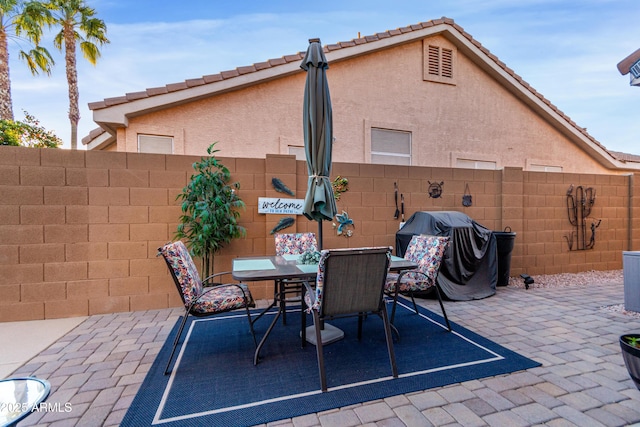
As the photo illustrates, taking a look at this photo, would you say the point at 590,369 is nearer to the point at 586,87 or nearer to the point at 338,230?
the point at 338,230

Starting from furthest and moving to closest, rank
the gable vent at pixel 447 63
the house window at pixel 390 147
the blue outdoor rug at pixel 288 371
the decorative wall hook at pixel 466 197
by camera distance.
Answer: the gable vent at pixel 447 63
the house window at pixel 390 147
the decorative wall hook at pixel 466 197
the blue outdoor rug at pixel 288 371

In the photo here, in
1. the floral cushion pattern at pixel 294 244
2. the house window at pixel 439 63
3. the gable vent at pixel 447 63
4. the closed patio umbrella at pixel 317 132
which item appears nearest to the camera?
the closed patio umbrella at pixel 317 132

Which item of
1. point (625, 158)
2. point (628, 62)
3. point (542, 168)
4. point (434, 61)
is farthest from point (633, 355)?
point (625, 158)

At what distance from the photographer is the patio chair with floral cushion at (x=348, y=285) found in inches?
87.4

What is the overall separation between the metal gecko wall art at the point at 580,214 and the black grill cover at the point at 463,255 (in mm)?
2654

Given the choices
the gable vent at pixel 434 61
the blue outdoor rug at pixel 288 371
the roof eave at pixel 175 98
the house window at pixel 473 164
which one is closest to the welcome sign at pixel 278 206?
the blue outdoor rug at pixel 288 371

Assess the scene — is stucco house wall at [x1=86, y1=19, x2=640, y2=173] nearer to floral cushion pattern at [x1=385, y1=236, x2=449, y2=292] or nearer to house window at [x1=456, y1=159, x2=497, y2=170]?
house window at [x1=456, y1=159, x2=497, y2=170]

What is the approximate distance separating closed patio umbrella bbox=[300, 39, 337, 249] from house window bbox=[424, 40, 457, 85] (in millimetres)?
5042

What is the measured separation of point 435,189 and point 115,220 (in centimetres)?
480

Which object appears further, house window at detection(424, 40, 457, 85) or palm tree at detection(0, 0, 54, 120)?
palm tree at detection(0, 0, 54, 120)

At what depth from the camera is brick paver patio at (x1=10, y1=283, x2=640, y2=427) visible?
6.12 ft

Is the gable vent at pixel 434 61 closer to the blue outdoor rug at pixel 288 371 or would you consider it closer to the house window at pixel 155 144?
the house window at pixel 155 144

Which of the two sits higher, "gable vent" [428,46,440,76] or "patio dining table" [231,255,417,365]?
"gable vent" [428,46,440,76]

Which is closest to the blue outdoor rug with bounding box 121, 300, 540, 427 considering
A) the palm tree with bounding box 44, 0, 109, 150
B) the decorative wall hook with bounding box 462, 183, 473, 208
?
the decorative wall hook with bounding box 462, 183, 473, 208
